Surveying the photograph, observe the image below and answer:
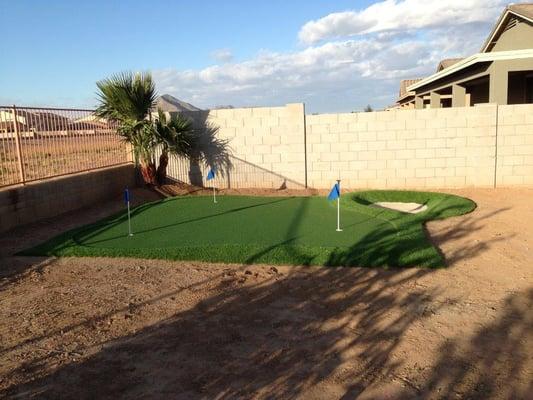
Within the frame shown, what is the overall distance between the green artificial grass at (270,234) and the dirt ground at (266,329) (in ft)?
1.15

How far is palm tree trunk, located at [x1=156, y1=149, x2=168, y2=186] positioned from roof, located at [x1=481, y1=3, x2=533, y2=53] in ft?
45.9

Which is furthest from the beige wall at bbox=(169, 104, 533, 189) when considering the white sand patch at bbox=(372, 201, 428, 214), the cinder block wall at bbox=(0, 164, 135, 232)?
the cinder block wall at bbox=(0, 164, 135, 232)

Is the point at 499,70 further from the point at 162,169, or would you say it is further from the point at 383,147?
the point at 162,169

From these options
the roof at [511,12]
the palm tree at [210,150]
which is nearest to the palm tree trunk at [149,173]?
the palm tree at [210,150]

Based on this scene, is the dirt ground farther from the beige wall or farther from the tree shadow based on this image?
the beige wall

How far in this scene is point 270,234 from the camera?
905 cm

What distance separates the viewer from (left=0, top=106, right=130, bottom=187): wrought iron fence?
10203 mm

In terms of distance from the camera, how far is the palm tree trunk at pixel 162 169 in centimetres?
1492

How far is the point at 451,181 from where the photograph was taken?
14.0m

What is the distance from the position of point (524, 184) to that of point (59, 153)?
12196mm

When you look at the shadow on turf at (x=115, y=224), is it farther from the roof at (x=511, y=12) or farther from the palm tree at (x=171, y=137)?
the roof at (x=511, y=12)

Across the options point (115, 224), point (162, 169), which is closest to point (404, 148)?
point (162, 169)

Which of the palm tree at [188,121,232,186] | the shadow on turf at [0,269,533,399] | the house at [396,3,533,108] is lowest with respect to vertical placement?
the shadow on turf at [0,269,533,399]

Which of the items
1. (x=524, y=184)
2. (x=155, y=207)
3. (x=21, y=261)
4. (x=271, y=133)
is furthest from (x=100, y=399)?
(x=524, y=184)
